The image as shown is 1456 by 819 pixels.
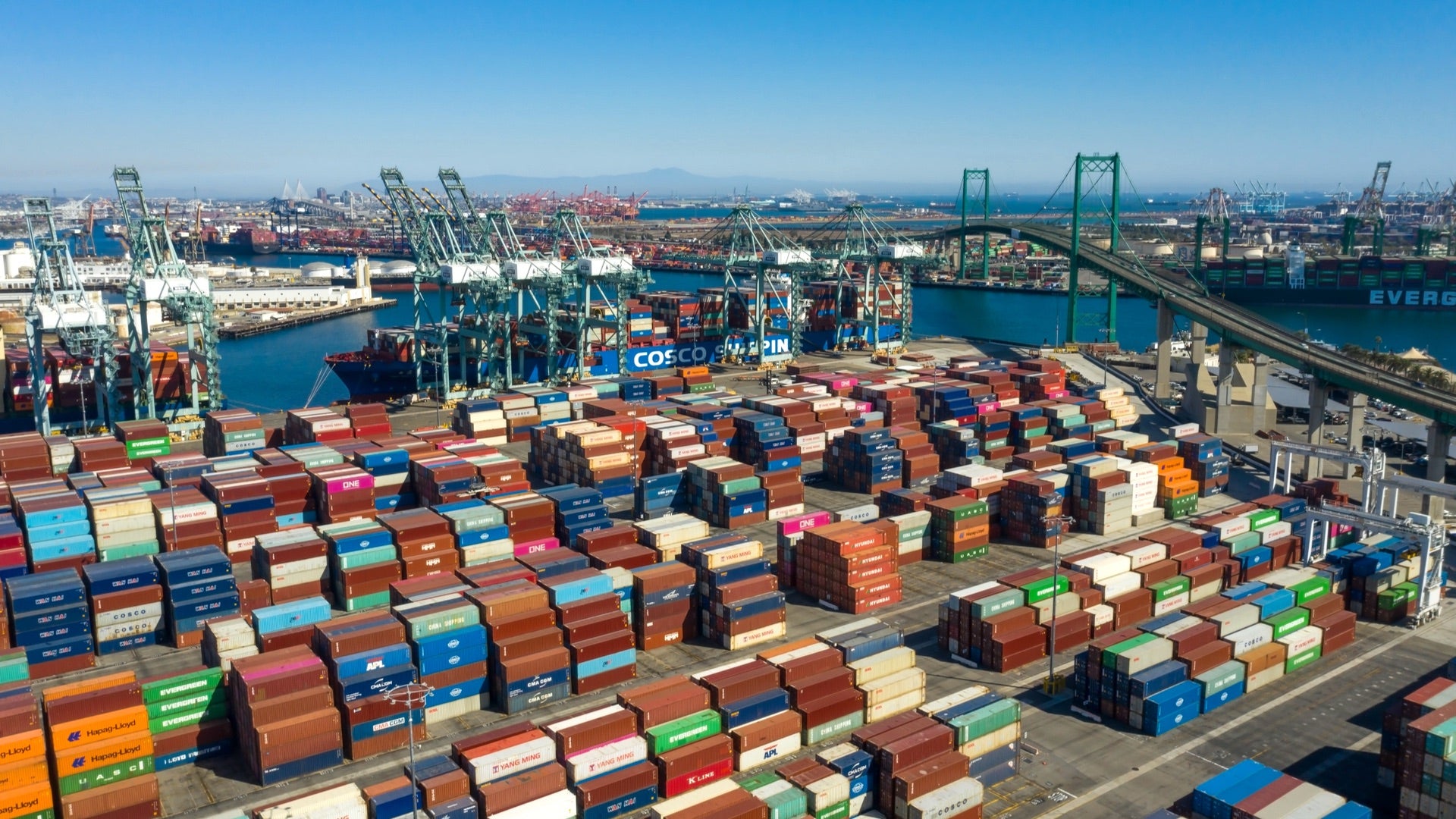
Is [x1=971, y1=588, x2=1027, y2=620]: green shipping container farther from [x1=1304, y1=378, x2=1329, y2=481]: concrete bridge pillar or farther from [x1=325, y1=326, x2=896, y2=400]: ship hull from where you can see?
[x1=325, y1=326, x2=896, y2=400]: ship hull

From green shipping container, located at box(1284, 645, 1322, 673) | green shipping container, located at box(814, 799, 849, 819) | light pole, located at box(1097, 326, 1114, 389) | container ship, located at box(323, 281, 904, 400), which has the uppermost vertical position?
container ship, located at box(323, 281, 904, 400)

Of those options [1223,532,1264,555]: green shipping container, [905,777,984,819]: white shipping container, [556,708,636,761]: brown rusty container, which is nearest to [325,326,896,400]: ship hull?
[1223,532,1264,555]: green shipping container

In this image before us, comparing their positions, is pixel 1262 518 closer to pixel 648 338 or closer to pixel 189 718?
pixel 189 718

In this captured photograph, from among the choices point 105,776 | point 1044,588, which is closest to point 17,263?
point 105,776

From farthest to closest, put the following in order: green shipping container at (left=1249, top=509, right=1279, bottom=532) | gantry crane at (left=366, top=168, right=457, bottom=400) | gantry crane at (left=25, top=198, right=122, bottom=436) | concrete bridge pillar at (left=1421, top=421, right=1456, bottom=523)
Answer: gantry crane at (left=366, top=168, right=457, bottom=400), gantry crane at (left=25, top=198, right=122, bottom=436), concrete bridge pillar at (left=1421, top=421, right=1456, bottom=523), green shipping container at (left=1249, top=509, right=1279, bottom=532)

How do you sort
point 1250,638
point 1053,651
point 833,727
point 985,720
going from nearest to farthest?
point 985,720
point 833,727
point 1250,638
point 1053,651

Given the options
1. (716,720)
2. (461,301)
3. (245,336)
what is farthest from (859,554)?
(245,336)
